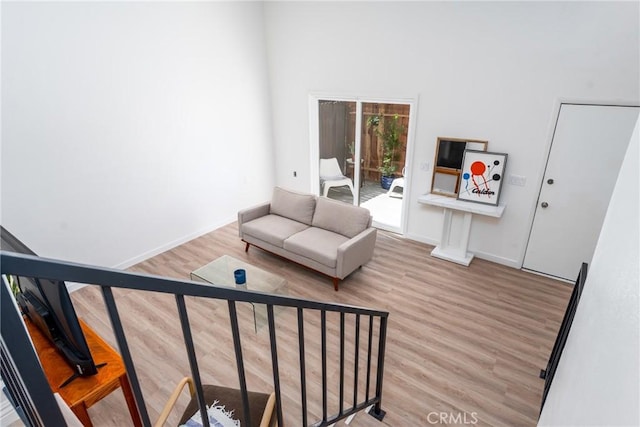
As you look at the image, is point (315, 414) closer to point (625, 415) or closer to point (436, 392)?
point (436, 392)

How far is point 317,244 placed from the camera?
3959 mm

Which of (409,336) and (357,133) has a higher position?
(357,133)

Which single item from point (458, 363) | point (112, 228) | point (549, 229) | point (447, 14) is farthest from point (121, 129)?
point (549, 229)

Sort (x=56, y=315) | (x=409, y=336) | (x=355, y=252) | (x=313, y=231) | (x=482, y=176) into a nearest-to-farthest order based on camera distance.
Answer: (x=56, y=315) → (x=409, y=336) → (x=355, y=252) → (x=482, y=176) → (x=313, y=231)

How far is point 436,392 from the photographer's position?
2.59 m

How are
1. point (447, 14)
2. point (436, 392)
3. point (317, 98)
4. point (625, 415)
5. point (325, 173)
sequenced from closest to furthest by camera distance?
point (625, 415)
point (436, 392)
point (447, 14)
point (317, 98)
point (325, 173)

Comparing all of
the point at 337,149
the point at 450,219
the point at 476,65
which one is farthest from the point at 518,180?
the point at 337,149

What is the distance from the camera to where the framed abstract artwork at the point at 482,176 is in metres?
4.01

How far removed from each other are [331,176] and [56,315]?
4.67 meters

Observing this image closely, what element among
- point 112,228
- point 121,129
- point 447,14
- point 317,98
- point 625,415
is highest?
point 447,14

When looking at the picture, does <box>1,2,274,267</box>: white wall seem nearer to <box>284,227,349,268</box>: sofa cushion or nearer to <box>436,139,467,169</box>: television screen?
<box>284,227,349,268</box>: sofa cushion

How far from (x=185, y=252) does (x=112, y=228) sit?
950 millimetres

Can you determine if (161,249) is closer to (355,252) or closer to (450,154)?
(355,252)

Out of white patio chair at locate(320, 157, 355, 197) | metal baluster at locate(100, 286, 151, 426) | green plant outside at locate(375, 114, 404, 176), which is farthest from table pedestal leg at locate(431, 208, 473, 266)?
metal baluster at locate(100, 286, 151, 426)
